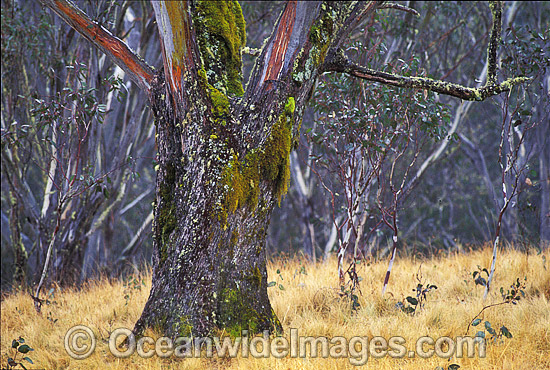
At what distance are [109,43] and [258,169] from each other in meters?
1.59

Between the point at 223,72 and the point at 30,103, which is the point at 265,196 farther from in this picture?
the point at 30,103

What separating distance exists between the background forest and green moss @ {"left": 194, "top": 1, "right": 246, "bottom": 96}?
37 centimetres

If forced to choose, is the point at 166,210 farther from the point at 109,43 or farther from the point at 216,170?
the point at 109,43

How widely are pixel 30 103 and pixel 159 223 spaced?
5.90m

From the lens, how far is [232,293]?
350 cm

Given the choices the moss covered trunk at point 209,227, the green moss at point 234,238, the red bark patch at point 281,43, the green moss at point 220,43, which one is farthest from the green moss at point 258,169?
the green moss at point 220,43

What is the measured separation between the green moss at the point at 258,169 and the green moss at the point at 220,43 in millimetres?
476

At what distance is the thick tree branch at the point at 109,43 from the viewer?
3814mm

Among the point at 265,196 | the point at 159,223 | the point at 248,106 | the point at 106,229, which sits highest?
the point at 248,106

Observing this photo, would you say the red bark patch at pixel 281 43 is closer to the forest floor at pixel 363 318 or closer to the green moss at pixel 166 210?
the green moss at pixel 166 210

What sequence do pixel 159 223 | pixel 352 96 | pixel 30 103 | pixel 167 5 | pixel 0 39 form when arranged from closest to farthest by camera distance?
pixel 167 5
pixel 159 223
pixel 352 96
pixel 0 39
pixel 30 103

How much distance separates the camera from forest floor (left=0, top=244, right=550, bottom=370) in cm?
323

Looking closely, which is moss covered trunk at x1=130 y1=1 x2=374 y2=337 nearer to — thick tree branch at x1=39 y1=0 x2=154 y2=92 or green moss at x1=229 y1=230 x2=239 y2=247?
green moss at x1=229 y1=230 x2=239 y2=247

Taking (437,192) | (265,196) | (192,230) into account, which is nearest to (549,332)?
(265,196)
